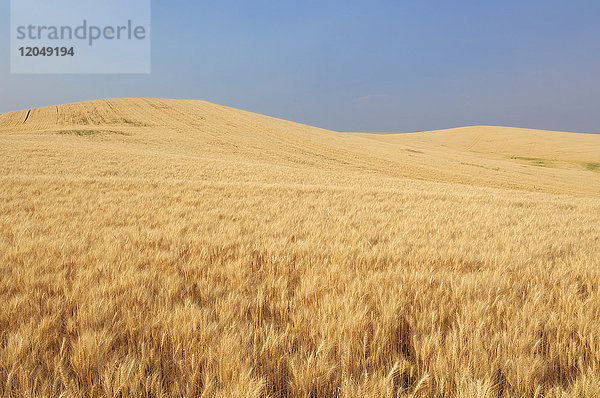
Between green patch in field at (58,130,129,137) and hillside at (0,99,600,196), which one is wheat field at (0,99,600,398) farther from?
green patch in field at (58,130,129,137)

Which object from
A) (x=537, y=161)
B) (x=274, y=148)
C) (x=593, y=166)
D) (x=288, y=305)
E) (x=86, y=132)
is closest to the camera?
(x=288, y=305)

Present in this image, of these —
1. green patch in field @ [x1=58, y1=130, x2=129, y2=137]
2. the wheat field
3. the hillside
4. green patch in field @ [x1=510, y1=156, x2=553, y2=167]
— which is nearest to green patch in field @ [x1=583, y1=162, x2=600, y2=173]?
the hillside

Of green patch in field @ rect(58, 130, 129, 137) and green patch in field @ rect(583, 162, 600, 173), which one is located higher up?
green patch in field @ rect(58, 130, 129, 137)

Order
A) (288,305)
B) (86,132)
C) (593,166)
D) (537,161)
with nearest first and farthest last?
(288,305)
(86,132)
(593,166)
(537,161)

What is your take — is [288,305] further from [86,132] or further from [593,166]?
[593,166]

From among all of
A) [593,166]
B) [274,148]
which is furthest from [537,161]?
[274,148]

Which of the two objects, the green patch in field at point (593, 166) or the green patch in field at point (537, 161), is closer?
the green patch in field at point (593, 166)

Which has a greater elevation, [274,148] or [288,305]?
[274,148]

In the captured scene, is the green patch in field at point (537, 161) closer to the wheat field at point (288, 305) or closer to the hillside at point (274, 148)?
the hillside at point (274, 148)

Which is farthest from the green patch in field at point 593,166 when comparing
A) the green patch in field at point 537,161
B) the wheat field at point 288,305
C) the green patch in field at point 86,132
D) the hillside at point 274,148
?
the green patch in field at point 86,132

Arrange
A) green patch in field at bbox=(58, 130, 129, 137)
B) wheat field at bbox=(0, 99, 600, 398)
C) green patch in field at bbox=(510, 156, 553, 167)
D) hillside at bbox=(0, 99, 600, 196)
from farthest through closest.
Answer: green patch in field at bbox=(510, 156, 553, 167) → green patch in field at bbox=(58, 130, 129, 137) → hillside at bbox=(0, 99, 600, 196) → wheat field at bbox=(0, 99, 600, 398)

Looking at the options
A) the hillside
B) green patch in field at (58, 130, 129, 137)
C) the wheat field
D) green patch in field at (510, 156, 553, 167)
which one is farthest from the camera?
green patch in field at (510, 156, 553, 167)

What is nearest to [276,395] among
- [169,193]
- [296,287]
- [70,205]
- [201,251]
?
[296,287]

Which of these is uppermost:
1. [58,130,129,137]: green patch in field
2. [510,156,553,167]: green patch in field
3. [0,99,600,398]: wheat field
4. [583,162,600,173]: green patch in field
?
[58,130,129,137]: green patch in field
